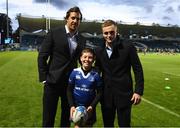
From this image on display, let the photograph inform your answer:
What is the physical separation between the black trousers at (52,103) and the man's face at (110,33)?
1.11 meters

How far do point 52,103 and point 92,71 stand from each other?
38.8 inches

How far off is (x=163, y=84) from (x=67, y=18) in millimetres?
15341

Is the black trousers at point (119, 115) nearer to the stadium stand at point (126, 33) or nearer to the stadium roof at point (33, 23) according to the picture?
the stadium stand at point (126, 33)

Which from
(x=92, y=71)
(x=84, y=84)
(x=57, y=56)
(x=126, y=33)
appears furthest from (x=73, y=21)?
(x=126, y=33)

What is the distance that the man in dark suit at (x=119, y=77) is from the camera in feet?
23.9

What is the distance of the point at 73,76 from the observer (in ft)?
23.7

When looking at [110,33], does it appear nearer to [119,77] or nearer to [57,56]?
[119,77]

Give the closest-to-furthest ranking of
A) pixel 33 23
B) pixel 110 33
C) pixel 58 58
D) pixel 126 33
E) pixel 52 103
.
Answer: pixel 110 33 → pixel 58 58 → pixel 52 103 → pixel 33 23 → pixel 126 33

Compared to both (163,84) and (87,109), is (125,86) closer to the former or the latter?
(87,109)

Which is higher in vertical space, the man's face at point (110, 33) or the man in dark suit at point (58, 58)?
the man's face at point (110, 33)

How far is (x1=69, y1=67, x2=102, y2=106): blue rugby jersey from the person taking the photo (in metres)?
7.14

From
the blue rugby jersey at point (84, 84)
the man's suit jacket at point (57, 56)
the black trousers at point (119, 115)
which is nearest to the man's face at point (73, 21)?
the man's suit jacket at point (57, 56)

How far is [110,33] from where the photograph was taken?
7090mm

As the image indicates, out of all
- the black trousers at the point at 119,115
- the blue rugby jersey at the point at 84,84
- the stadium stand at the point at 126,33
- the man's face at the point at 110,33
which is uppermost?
the man's face at the point at 110,33
